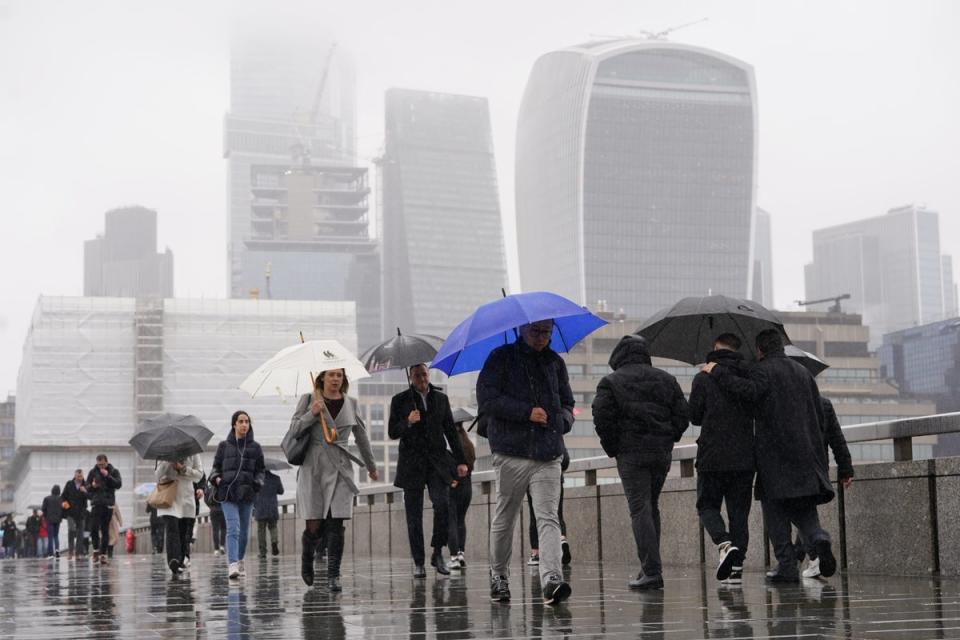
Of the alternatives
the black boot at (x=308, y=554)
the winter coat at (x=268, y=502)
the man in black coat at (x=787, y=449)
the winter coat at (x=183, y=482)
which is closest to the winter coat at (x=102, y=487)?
the winter coat at (x=268, y=502)

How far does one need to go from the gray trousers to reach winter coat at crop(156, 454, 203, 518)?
7944 mm

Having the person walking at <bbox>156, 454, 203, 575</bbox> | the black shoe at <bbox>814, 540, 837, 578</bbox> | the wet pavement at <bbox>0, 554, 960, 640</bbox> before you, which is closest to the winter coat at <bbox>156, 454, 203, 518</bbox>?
the person walking at <bbox>156, 454, 203, 575</bbox>

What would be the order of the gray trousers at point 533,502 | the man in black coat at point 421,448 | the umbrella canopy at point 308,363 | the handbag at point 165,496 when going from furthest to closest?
1. the handbag at point 165,496
2. the man in black coat at point 421,448
3. the umbrella canopy at point 308,363
4. the gray trousers at point 533,502

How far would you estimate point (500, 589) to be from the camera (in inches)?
376

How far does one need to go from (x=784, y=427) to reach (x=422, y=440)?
12.7ft

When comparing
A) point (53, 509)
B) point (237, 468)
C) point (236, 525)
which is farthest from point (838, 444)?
point (53, 509)

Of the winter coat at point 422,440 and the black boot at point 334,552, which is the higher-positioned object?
the winter coat at point 422,440

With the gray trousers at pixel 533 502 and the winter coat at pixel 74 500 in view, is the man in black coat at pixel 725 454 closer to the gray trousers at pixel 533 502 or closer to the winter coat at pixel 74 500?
the gray trousers at pixel 533 502

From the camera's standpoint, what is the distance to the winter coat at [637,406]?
10.3 meters

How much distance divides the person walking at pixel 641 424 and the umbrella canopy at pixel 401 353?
3.08m

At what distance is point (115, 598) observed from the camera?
11.9 metres

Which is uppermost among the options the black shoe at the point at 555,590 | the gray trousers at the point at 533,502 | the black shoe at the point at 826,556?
the gray trousers at the point at 533,502

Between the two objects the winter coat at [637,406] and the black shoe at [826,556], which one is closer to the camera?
the black shoe at [826,556]

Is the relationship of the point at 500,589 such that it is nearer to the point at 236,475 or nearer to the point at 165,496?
the point at 236,475
